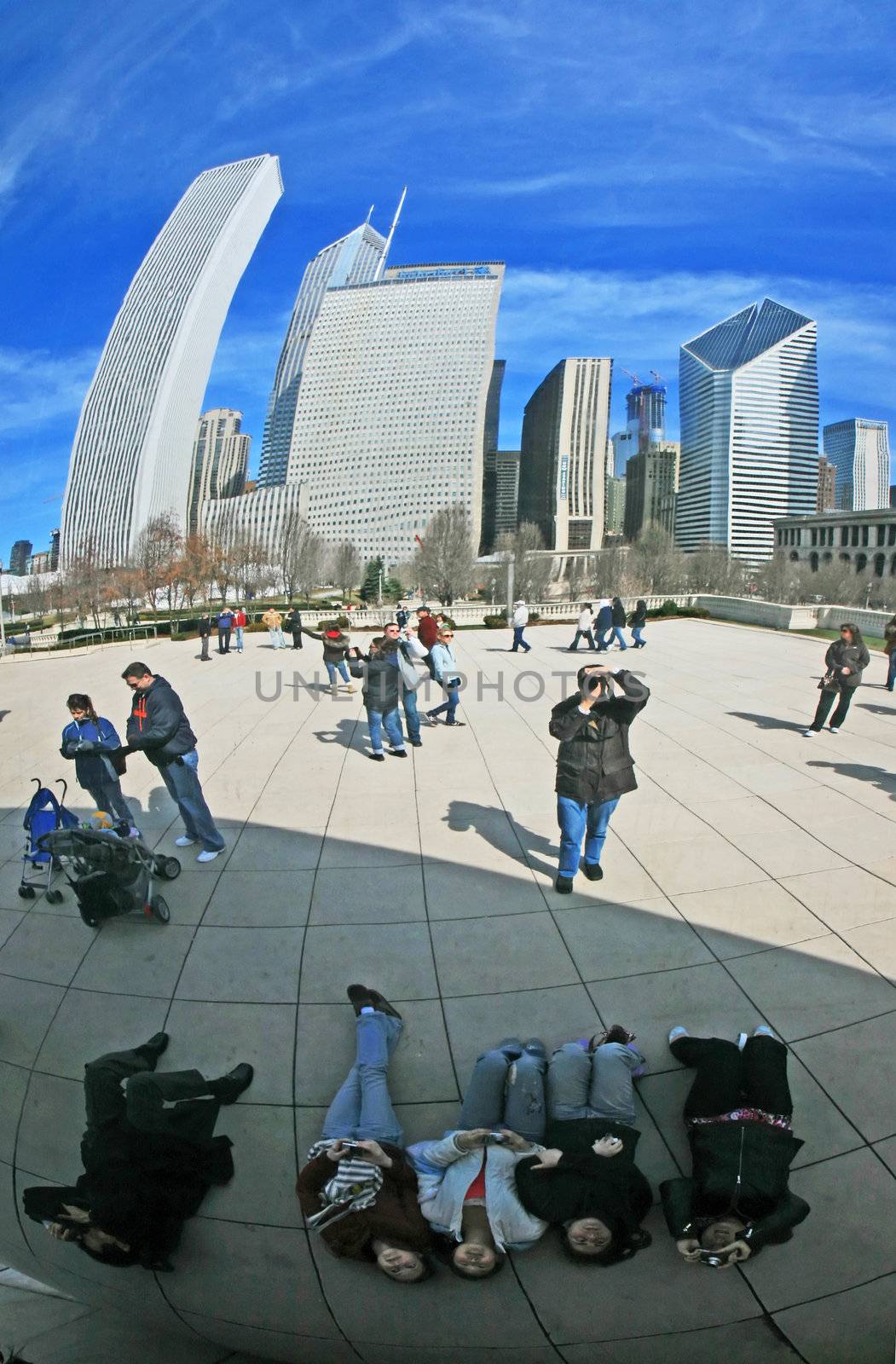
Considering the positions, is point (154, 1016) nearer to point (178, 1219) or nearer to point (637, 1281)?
point (178, 1219)

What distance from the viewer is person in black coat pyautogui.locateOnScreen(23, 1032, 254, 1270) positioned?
2.94m

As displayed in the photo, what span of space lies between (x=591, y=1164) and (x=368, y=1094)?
3.59 ft

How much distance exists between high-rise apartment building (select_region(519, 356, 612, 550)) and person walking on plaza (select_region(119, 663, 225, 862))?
163 meters

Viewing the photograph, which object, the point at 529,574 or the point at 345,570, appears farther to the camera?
the point at 345,570

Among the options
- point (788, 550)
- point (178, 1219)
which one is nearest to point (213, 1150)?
point (178, 1219)

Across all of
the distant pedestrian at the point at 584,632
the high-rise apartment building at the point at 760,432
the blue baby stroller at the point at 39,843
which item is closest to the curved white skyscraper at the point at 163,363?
the distant pedestrian at the point at 584,632

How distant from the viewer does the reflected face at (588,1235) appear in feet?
8.68

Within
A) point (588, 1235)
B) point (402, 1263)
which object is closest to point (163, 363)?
point (402, 1263)

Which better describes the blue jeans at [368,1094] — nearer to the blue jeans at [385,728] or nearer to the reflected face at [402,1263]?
the reflected face at [402,1263]

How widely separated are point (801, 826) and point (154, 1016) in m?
5.54

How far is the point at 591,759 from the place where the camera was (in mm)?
5027

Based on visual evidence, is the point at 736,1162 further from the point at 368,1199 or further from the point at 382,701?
the point at 382,701

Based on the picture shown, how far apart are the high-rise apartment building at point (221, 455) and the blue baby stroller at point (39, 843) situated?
578 feet

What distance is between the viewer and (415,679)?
8.38 m
